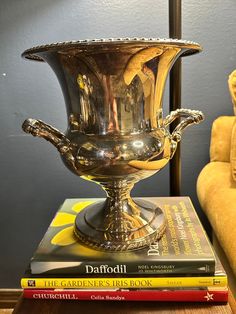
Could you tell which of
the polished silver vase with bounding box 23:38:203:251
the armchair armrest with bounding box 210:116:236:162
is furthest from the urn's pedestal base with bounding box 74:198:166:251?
the armchair armrest with bounding box 210:116:236:162

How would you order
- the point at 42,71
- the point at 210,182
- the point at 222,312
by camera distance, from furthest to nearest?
the point at 42,71
the point at 210,182
the point at 222,312

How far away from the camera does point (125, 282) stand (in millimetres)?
489

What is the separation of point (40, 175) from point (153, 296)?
0.71 m

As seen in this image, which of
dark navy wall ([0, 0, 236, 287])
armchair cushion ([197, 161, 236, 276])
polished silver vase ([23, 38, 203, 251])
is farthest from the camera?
dark navy wall ([0, 0, 236, 287])

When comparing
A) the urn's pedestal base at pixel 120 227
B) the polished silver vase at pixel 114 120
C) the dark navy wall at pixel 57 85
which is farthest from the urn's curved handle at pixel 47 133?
the dark navy wall at pixel 57 85

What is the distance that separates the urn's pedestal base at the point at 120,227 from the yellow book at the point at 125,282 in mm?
52

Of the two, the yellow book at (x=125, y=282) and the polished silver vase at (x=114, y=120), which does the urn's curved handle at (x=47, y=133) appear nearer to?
the polished silver vase at (x=114, y=120)

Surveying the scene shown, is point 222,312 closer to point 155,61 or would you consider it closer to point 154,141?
point 154,141

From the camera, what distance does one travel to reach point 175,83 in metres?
0.73

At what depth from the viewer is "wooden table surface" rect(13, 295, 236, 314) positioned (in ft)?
1.55

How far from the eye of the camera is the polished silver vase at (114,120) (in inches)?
17.6

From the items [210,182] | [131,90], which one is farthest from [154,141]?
[210,182]

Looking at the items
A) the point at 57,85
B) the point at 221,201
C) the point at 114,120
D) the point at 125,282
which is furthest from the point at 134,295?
the point at 57,85

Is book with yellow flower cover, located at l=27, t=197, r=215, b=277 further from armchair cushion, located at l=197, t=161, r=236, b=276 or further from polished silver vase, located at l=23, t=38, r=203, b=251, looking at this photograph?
armchair cushion, located at l=197, t=161, r=236, b=276
